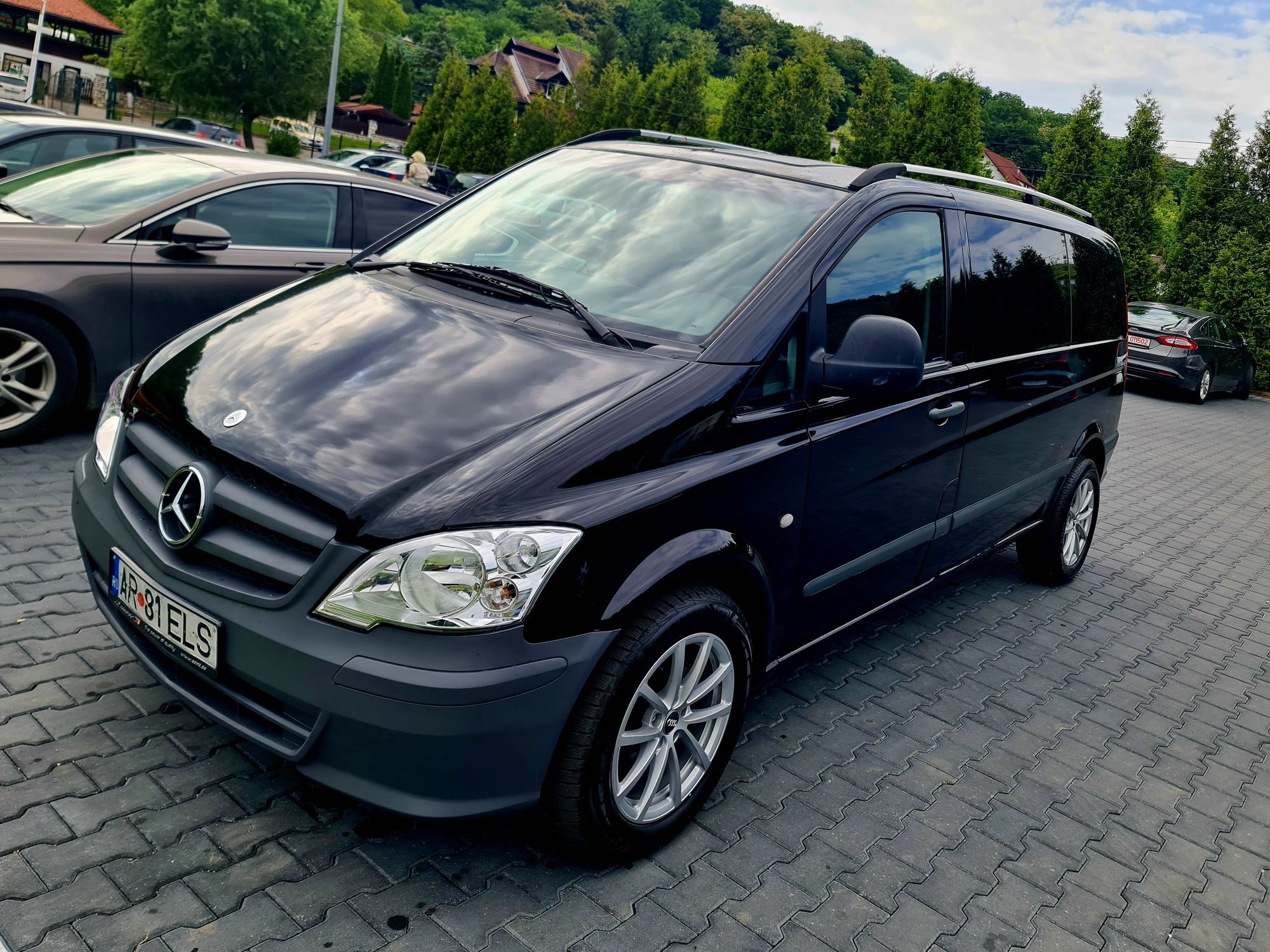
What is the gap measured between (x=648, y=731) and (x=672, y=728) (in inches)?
4.6

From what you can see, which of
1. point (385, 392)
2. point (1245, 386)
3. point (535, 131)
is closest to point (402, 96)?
point (535, 131)

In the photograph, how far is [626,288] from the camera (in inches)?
135

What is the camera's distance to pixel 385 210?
6.70m

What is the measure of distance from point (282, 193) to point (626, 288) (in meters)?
3.62

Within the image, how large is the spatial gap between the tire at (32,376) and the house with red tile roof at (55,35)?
67916 mm

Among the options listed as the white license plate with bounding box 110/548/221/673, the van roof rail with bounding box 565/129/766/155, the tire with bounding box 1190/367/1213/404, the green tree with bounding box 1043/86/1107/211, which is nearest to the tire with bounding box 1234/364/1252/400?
the tire with bounding box 1190/367/1213/404

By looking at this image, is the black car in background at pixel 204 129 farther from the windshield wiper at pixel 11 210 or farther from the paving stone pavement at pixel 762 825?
the paving stone pavement at pixel 762 825

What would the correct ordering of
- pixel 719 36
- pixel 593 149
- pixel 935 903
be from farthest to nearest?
1. pixel 719 36
2. pixel 593 149
3. pixel 935 903

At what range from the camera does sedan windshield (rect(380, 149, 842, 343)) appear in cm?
333

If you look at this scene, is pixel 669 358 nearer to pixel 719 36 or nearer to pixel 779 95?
pixel 779 95

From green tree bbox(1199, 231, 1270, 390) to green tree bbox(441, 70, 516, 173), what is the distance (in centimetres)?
2318

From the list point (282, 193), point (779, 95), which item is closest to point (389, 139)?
point (779, 95)

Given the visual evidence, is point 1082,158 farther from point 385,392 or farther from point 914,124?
point 385,392

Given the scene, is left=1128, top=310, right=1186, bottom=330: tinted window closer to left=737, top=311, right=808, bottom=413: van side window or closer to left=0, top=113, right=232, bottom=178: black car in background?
left=0, top=113, right=232, bottom=178: black car in background
